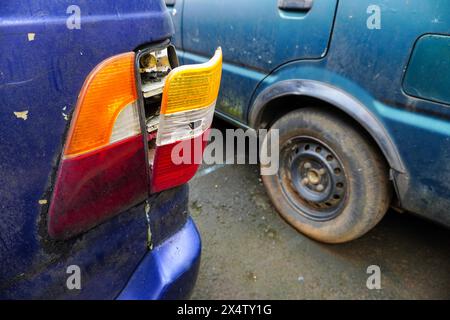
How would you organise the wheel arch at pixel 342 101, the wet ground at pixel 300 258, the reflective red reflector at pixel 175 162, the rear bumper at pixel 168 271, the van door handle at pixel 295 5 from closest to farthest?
1. the reflective red reflector at pixel 175 162
2. the rear bumper at pixel 168 271
3. the wheel arch at pixel 342 101
4. the van door handle at pixel 295 5
5. the wet ground at pixel 300 258

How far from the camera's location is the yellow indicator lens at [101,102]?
2.51 feet

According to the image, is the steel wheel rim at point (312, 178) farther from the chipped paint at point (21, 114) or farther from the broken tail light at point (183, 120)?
the chipped paint at point (21, 114)

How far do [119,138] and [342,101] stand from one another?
4.31ft

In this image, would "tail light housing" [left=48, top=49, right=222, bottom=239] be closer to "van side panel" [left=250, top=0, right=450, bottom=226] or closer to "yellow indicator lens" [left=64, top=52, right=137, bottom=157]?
"yellow indicator lens" [left=64, top=52, right=137, bottom=157]

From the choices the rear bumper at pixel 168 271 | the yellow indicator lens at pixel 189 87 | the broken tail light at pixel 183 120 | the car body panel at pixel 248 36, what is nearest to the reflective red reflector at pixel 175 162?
the broken tail light at pixel 183 120

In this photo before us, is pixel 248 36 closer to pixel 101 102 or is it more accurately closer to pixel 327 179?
pixel 327 179

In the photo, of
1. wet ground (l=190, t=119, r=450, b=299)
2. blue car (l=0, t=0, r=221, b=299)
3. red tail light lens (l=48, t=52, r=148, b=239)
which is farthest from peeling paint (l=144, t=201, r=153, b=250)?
wet ground (l=190, t=119, r=450, b=299)

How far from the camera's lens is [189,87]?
88cm

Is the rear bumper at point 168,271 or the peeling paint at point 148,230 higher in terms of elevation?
the peeling paint at point 148,230

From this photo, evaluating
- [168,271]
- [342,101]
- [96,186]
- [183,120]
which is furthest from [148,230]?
[342,101]

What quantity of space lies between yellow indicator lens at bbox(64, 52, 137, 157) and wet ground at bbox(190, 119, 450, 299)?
4.58ft

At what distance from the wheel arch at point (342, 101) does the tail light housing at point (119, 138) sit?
3.31 feet
